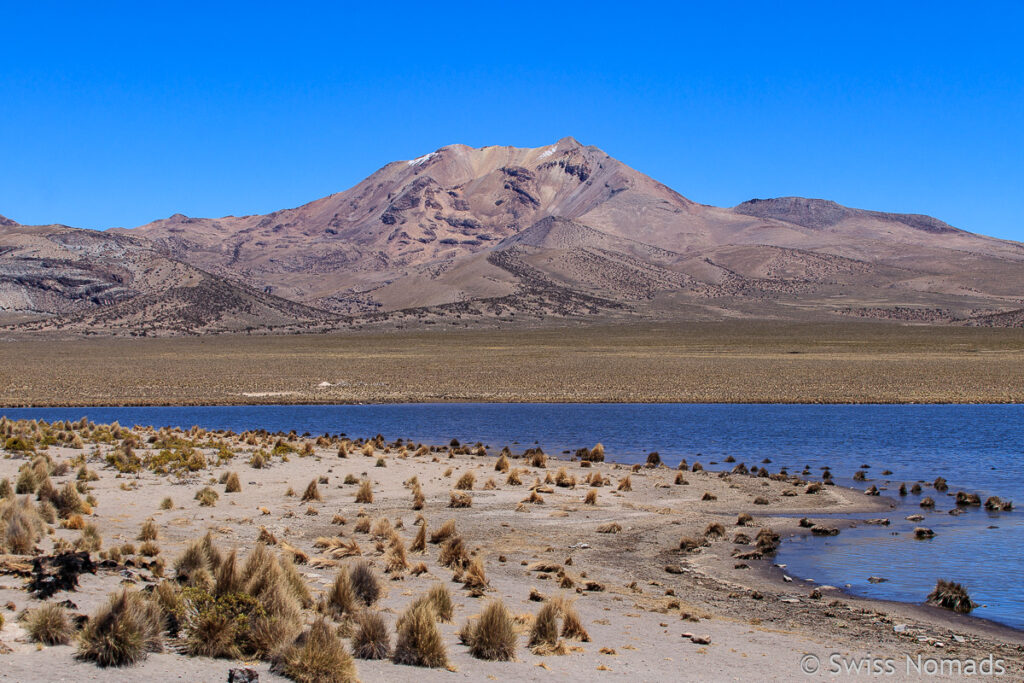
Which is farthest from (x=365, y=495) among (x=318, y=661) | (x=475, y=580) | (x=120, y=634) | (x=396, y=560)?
(x=318, y=661)

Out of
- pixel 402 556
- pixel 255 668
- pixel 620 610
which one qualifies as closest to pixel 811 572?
pixel 620 610

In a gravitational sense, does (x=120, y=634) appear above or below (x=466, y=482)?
above

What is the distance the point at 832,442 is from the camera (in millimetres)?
32531

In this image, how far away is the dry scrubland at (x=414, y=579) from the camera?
878 centimetres

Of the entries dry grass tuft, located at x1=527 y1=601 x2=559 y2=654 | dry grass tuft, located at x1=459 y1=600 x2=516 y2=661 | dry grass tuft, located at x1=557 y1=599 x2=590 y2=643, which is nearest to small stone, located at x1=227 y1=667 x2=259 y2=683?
dry grass tuft, located at x1=459 y1=600 x2=516 y2=661

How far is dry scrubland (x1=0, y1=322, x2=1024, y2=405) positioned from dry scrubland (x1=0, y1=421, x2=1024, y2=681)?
2944 cm

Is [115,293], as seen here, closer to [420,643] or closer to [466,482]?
[466,482]

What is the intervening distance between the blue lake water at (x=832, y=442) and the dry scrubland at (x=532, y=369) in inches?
170

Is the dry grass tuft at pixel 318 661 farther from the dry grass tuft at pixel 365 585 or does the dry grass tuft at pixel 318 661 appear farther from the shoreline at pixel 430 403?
the shoreline at pixel 430 403

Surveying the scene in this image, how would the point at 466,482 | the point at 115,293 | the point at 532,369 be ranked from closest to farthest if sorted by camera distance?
the point at 466,482 → the point at 532,369 → the point at 115,293

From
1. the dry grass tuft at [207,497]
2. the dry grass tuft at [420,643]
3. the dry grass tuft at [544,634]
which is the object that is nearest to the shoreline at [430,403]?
the dry grass tuft at [207,497]

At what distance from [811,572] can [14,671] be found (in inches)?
438

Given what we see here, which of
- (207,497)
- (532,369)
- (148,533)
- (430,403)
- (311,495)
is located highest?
(532,369)

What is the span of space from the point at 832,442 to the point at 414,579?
76.4 feet
